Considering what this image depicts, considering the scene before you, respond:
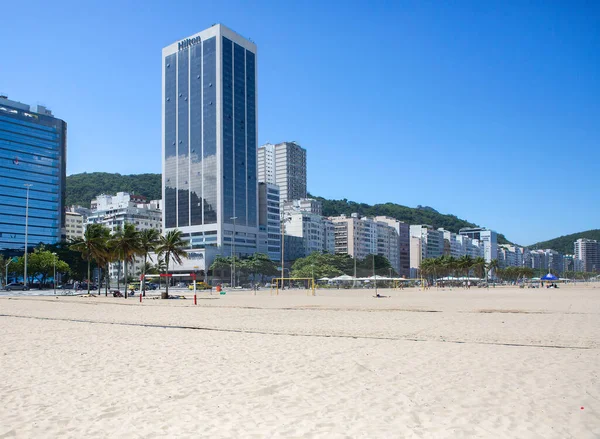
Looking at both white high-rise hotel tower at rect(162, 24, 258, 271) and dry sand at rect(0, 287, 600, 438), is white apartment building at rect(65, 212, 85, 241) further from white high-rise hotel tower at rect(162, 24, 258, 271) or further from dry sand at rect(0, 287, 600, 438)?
dry sand at rect(0, 287, 600, 438)

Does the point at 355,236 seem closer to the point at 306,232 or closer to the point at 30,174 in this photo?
the point at 306,232

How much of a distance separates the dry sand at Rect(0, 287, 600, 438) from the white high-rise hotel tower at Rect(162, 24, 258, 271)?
126310 mm

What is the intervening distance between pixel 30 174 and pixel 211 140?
48566 mm

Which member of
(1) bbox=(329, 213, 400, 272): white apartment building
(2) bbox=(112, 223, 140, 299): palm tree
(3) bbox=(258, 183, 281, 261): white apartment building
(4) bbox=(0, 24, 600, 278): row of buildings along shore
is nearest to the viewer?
(2) bbox=(112, 223, 140, 299): palm tree

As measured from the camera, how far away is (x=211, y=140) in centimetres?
14588

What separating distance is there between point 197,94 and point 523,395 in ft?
492

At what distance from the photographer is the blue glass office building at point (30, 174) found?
13350cm

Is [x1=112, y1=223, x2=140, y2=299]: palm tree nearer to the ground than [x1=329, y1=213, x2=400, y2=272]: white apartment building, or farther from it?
nearer to the ground

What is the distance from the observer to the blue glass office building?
134m

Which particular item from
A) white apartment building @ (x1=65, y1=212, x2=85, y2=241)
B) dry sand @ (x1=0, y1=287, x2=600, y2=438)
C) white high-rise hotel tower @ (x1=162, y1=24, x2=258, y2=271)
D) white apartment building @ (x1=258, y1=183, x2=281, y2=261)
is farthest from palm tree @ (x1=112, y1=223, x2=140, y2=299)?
white apartment building @ (x1=65, y1=212, x2=85, y2=241)

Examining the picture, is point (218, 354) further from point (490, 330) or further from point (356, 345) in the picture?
point (490, 330)

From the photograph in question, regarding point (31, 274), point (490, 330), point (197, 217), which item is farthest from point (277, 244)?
point (490, 330)

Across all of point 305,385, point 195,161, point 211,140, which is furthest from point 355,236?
point 305,385

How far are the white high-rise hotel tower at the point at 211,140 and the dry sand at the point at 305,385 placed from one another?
126310 mm
